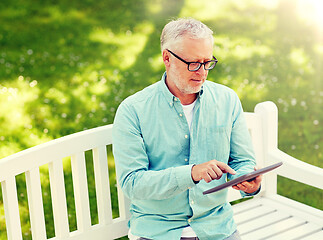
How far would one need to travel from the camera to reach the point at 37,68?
22.8 feet

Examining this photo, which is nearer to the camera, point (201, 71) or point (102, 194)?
point (201, 71)

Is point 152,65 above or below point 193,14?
below

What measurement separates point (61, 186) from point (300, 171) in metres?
1.44

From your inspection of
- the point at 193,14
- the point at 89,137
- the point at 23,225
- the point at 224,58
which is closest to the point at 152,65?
the point at 224,58

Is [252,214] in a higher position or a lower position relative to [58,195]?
lower

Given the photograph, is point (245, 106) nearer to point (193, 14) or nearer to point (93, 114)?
point (93, 114)

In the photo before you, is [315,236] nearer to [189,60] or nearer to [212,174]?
[212,174]

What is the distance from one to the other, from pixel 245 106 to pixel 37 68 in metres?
2.72

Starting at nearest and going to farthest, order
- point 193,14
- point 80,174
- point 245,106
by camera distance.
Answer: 1. point 80,174
2. point 245,106
3. point 193,14

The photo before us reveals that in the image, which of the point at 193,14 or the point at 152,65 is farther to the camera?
the point at 193,14

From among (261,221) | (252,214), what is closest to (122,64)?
(252,214)

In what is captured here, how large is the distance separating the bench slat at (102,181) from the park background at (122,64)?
1503mm

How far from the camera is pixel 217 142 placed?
9.04 feet

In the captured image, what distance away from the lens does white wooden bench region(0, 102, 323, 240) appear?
2.63 m
